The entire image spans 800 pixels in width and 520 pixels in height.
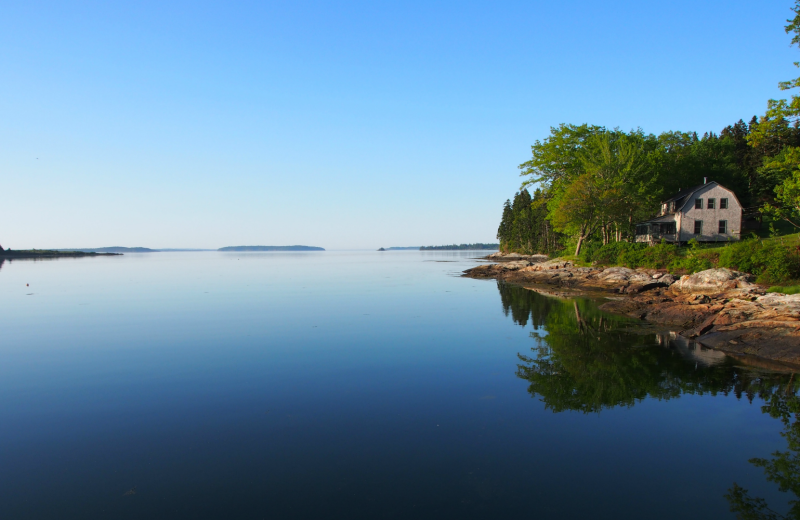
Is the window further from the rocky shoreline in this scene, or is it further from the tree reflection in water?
the tree reflection in water

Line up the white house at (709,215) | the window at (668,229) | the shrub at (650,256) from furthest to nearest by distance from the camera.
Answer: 1. the window at (668,229)
2. the white house at (709,215)
3. the shrub at (650,256)

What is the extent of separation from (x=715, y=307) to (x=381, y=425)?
19.5 metres

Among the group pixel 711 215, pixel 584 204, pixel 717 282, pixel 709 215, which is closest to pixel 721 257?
pixel 717 282

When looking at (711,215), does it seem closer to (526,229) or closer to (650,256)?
(650,256)

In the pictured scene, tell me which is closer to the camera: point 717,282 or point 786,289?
point 786,289

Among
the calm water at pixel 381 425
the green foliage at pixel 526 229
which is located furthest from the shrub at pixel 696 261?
the green foliage at pixel 526 229

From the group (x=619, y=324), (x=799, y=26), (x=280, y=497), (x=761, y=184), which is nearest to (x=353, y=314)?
(x=619, y=324)

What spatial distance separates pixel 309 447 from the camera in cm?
905

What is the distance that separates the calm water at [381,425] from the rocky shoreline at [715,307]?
76.0 inches

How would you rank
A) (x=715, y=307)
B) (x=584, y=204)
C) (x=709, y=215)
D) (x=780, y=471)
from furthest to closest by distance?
(x=584, y=204) < (x=709, y=215) < (x=715, y=307) < (x=780, y=471)

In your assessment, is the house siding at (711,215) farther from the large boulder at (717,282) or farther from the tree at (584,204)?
the large boulder at (717,282)

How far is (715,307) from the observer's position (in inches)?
848

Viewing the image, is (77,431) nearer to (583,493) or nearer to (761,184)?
(583,493)

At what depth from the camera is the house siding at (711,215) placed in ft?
159
